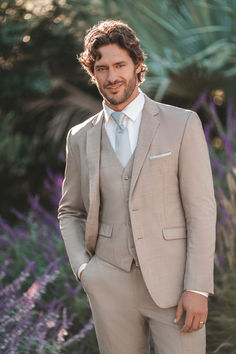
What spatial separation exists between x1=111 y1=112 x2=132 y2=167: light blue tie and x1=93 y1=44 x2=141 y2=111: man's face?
0.13 ft

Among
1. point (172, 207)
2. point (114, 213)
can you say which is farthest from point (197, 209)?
point (114, 213)

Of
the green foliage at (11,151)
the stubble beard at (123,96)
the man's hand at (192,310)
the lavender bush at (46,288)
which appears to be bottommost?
the lavender bush at (46,288)

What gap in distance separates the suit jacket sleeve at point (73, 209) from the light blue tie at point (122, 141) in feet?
0.88

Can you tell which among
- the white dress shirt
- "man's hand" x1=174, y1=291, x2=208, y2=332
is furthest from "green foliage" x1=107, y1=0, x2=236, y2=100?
"man's hand" x1=174, y1=291, x2=208, y2=332

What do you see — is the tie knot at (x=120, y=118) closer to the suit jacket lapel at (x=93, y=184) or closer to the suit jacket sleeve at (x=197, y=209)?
the suit jacket lapel at (x=93, y=184)

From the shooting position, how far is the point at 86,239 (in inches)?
87.3

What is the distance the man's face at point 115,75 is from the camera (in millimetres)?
2086

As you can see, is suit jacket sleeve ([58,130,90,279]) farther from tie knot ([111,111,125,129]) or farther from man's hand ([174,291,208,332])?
man's hand ([174,291,208,332])

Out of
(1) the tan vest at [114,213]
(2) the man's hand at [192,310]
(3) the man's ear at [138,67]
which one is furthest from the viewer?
(3) the man's ear at [138,67]

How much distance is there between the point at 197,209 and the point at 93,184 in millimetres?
445

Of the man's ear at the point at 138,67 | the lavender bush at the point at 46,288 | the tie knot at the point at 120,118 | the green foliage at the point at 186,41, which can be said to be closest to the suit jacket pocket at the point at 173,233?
the tie knot at the point at 120,118

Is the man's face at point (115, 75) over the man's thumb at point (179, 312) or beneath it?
over

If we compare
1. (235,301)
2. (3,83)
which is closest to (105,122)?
(235,301)

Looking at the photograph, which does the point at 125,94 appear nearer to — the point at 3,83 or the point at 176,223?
the point at 176,223
